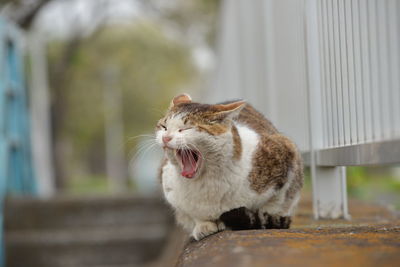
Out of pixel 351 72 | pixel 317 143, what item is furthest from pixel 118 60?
pixel 351 72

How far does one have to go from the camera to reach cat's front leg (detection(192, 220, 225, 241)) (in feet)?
7.22

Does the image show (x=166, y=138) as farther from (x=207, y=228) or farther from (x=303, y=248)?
(x=303, y=248)

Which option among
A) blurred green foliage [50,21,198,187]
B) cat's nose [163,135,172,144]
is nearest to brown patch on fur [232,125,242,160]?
cat's nose [163,135,172,144]

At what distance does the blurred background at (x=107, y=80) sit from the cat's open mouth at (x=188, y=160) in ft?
0.62

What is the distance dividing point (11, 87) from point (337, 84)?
5.55m

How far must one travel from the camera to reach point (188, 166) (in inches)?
84.0

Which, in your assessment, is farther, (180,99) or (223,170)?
(180,99)

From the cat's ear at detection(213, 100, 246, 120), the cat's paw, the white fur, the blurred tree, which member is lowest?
the cat's paw

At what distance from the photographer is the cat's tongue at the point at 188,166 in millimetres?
2094

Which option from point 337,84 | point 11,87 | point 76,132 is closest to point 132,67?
point 76,132

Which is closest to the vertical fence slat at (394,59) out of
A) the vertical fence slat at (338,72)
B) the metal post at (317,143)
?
the vertical fence slat at (338,72)

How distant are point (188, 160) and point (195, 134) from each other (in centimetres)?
13

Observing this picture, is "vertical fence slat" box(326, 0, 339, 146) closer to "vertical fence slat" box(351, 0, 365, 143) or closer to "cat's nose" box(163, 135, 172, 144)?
"vertical fence slat" box(351, 0, 365, 143)

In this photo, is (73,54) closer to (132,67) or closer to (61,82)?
(61,82)
